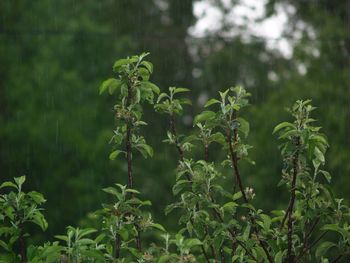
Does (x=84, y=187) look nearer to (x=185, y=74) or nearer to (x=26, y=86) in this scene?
(x=26, y=86)

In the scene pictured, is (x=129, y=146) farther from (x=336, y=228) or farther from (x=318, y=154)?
(x=336, y=228)

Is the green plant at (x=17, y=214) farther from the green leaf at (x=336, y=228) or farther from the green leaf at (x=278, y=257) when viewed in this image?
the green leaf at (x=336, y=228)

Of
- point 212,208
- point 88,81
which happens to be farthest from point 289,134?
point 88,81

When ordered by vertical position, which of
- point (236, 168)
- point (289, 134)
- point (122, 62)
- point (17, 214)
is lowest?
point (17, 214)

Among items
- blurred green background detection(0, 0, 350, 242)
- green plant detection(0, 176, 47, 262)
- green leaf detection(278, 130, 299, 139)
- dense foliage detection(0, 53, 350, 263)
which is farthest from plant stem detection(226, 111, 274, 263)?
blurred green background detection(0, 0, 350, 242)

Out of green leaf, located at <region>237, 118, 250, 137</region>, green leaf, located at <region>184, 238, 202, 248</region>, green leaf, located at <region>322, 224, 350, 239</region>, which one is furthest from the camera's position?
green leaf, located at <region>237, 118, 250, 137</region>

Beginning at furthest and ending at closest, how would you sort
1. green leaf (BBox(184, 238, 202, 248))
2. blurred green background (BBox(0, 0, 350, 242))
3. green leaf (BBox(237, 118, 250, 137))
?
1. blurred green background (BBox(0, 0, 350, 242))
2. green leaf (BBox(237, 118, 250, 137))
3. green leaf (BBox(184, 238, 202, 248))

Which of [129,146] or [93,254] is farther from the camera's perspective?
[129,146]

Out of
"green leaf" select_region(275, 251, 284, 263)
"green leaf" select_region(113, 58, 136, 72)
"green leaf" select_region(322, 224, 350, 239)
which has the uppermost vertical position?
"green leaf" select_region(113, 58, 136, 72)

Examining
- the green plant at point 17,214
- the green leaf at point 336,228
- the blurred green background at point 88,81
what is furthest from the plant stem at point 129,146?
the blurred green background at point 88,81

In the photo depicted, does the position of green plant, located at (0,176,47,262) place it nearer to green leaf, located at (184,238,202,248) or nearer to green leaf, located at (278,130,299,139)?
green leaf, located at (184,238,202,248)

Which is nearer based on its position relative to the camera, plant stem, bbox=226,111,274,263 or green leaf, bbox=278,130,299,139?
green leaf, bbox=278,130,299,139

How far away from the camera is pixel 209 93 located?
1972 cm

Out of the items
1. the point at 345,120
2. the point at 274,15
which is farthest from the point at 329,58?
the point at 274,15
